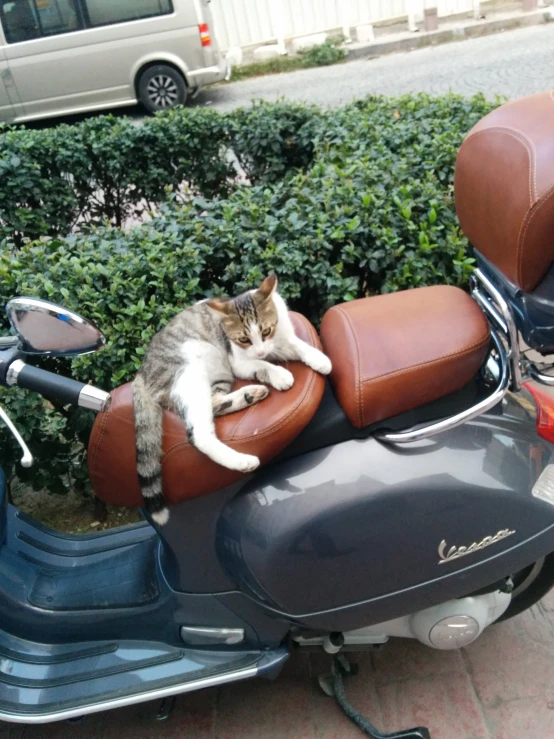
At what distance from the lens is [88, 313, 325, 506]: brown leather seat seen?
1686 millimetres

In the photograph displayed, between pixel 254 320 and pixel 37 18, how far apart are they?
9.36 m

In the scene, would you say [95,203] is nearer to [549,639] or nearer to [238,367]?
[238,367]

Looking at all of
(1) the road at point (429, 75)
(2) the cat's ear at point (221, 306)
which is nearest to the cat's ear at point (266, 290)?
(2) the cat's ear at point (221, 306)

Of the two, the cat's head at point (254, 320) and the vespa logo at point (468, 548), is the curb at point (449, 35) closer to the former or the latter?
the cat's head at point (254, 320)

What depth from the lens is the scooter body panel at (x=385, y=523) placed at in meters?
1.69

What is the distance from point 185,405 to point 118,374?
0.82 m

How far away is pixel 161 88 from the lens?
10.3 meters

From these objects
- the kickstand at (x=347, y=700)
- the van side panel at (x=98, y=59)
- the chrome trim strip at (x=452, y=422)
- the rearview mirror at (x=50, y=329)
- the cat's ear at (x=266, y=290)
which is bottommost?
the kickstand at (x=347, y=700)

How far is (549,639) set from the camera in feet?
7.62

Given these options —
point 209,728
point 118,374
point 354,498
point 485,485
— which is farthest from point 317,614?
point 118,374

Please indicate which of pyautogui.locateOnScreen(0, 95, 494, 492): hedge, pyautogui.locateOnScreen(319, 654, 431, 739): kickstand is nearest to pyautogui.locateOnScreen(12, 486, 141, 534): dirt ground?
pyautogui.locateOnScreen(0, 95, 494, 492): hedge

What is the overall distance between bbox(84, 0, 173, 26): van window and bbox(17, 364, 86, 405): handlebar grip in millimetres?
9483

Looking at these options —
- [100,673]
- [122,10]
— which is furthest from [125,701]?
[122,10]

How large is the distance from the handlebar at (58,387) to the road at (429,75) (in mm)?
8115
